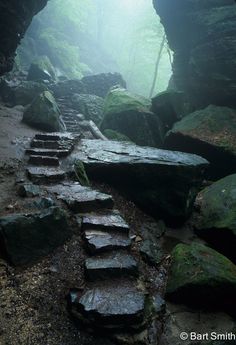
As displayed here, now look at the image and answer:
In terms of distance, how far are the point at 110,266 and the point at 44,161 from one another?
3716mm

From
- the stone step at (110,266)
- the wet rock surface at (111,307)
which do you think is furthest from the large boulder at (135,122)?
the wet rock surface at (111,307)

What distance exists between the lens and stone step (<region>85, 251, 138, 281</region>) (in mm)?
4535

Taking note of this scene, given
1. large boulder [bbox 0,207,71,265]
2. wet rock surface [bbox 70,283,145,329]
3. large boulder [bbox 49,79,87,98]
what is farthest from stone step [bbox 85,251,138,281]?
large boulder [bbox 49,79,87,98]

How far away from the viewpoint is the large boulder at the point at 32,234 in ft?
14.6

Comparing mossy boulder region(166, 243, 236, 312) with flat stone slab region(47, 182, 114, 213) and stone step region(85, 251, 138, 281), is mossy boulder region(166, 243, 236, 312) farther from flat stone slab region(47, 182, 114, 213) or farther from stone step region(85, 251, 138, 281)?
flat stone slab region(47, 182, 114, 213)

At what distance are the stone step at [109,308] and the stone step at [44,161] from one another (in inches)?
150

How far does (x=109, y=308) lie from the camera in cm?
404

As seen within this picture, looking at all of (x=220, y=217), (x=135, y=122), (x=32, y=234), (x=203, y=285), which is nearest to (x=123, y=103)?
(x=135, y=122)

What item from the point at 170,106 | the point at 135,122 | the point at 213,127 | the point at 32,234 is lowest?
the point at 32,234

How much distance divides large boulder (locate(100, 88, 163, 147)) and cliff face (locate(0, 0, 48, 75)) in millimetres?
5040

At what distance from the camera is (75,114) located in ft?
51.6

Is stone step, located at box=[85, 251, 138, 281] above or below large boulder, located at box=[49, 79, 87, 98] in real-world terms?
below

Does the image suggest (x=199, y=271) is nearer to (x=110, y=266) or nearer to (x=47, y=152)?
(x=110, y=266)

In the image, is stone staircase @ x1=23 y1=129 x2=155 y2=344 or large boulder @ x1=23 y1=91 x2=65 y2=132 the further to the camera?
large boulder @ x1=23 y1=91 x2=65 y2=132
